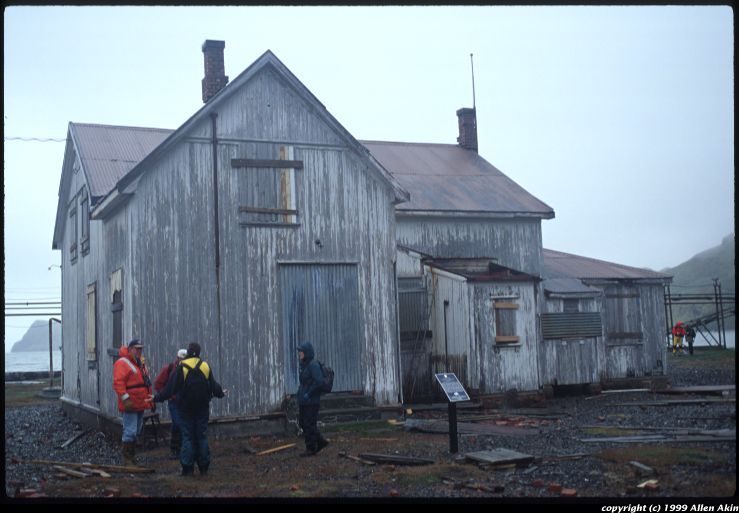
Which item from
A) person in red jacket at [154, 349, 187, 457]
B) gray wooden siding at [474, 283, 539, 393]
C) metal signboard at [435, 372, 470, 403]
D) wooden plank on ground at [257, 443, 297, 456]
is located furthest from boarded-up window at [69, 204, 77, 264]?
metal signboard at [435, 372, 470, 403]

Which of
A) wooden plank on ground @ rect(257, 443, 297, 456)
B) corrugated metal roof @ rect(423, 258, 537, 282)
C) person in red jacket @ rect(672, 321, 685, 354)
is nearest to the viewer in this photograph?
wooden plank on ground @ rect(257, 443, 297, 456)

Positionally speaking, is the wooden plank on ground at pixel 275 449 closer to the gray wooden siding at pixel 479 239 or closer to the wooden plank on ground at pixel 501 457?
the wooden plank on ground at pixel 501 457

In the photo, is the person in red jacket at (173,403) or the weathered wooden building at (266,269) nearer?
the person in red jacket at (173,403)

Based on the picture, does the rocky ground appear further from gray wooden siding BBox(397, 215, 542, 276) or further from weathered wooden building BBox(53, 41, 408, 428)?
gray wooden siding BBox(397, 215, 542, 276)

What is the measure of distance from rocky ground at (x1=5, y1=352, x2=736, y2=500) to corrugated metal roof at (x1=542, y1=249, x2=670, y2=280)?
22.1 ft

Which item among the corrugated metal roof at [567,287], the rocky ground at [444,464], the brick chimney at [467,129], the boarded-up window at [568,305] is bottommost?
the rocky ground at [444,464]

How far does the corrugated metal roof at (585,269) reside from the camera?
992 inches

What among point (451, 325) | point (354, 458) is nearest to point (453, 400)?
point (354, 458)

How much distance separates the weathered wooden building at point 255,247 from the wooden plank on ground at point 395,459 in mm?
4121

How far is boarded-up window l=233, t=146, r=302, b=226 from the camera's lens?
16969 mm

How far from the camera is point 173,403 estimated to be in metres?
12.5

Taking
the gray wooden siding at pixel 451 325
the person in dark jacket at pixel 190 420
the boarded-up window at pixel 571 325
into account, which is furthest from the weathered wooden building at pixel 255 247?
the boarded-up window at pixel 571 325

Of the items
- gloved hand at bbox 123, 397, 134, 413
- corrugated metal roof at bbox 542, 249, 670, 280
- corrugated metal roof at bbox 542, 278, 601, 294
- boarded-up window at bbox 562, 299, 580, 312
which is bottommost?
gloved hand at bbox 123, 397, 134, 413

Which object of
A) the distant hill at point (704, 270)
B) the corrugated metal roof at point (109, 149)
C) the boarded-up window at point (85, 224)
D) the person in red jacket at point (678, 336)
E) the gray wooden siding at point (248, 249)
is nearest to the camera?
the gray wooden siding at point (248, 249)
